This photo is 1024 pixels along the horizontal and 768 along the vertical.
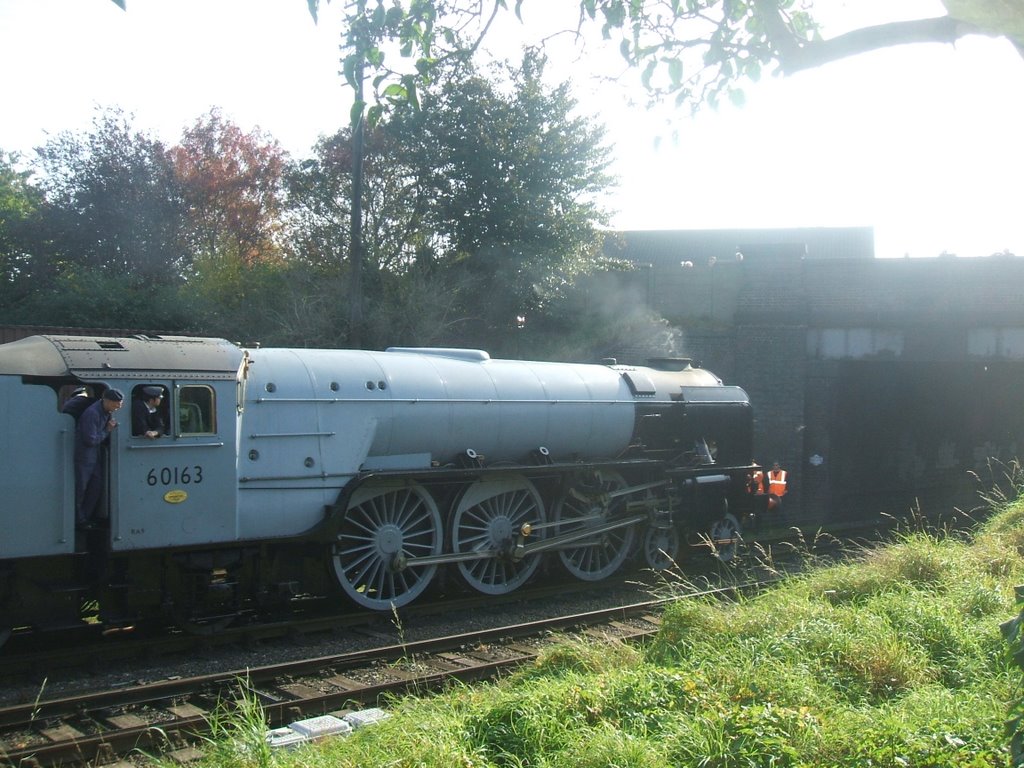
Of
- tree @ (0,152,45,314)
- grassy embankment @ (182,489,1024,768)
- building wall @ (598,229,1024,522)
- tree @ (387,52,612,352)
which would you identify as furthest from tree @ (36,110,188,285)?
grassy embankment @ (182,489,1024,768)

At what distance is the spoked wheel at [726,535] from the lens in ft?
47.7

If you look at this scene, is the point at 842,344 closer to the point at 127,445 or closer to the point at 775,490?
the point at 775,490

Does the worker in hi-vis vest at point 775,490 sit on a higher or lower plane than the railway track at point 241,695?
higher

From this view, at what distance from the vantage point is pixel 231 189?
3042 centimetres

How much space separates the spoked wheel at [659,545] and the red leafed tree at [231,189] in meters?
17.9

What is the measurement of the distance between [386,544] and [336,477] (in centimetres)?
106

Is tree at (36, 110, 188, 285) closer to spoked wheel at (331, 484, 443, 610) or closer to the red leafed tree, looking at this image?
the red leafed tree

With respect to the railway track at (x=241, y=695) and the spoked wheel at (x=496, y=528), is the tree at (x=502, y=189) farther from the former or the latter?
the railway track at (x=241, y=695)

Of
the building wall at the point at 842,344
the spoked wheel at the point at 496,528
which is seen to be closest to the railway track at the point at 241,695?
the spoked wheel at the point at 496,528

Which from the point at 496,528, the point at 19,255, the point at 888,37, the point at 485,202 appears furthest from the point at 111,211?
the point at 888,37

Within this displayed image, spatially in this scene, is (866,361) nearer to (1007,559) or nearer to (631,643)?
(1007,559)

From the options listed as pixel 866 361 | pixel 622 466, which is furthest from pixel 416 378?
pixel 866 361

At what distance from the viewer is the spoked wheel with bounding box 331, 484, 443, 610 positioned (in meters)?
10.6

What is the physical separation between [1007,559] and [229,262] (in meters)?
20.1
